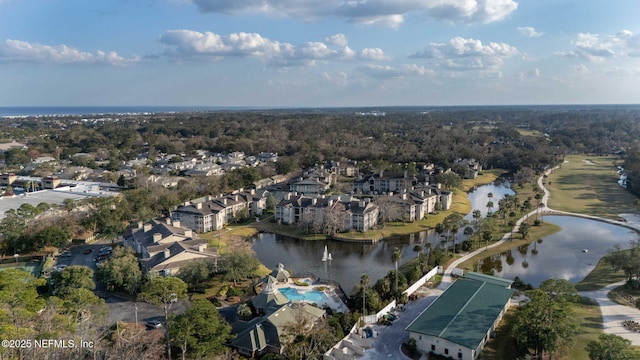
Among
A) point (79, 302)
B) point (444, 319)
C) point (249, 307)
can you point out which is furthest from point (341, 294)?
point (79, 302)

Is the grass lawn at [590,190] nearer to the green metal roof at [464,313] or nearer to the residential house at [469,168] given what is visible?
the residential house at [469,168]

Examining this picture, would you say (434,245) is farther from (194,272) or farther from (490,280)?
(194,272)

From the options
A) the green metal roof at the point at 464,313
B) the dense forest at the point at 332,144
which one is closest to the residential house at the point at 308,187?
the dense forest at the point at 332,144

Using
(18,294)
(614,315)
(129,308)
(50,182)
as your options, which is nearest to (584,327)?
(614,315)

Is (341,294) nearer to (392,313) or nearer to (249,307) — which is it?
(392,313)

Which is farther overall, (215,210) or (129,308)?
(215,210)

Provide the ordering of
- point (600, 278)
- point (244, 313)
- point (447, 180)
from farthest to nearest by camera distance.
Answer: point (447, 180)
point (600, 278)
point (244, 313)
